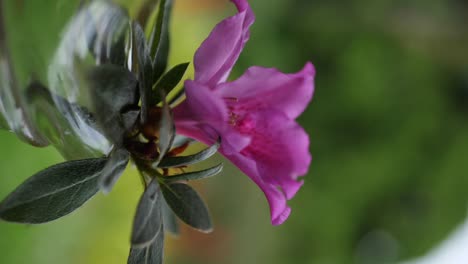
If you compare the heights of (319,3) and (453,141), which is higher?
(319,3)

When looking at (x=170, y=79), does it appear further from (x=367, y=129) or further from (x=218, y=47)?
(x=367, y=129)

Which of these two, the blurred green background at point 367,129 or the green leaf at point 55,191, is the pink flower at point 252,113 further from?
the blurred green background at point 367,129

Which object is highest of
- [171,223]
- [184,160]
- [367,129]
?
[184,160]

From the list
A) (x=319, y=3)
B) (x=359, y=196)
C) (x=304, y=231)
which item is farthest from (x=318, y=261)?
(x=319, y=3)

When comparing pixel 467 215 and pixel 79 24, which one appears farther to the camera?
pixel 467 215

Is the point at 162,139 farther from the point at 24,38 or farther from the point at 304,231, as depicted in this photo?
the point at 304,231

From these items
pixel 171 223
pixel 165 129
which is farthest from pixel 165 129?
pixel 171 223
